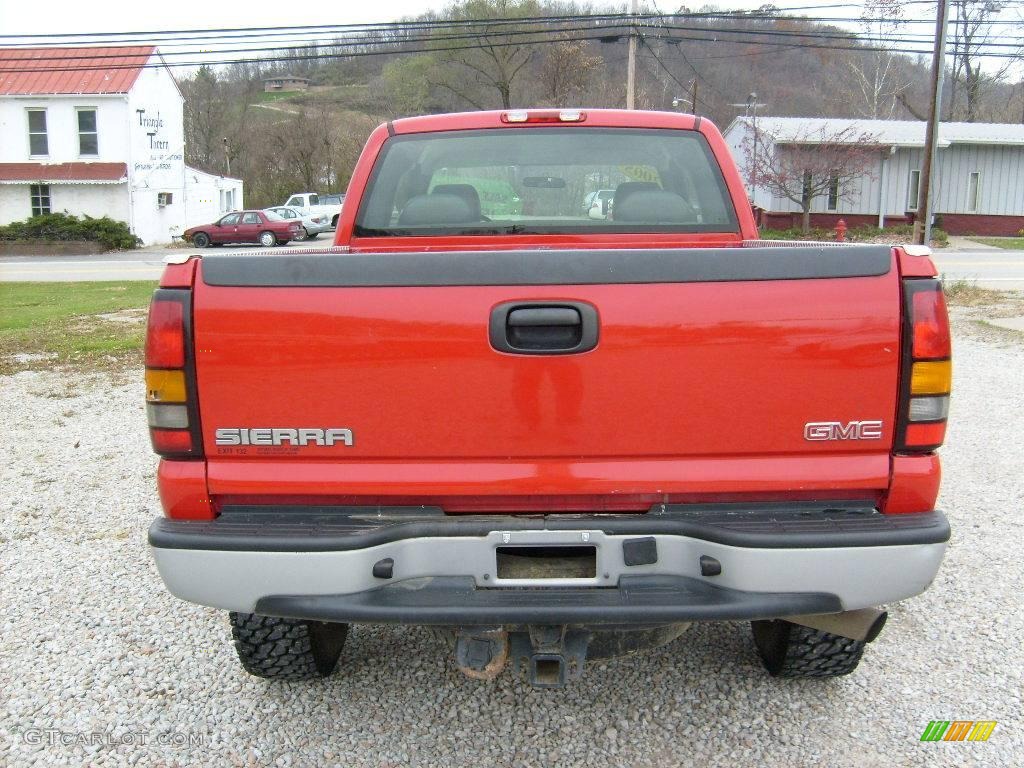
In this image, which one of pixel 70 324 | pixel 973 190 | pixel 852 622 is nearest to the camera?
pixel 852 622

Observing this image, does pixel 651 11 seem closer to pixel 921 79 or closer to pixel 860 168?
pixel 860 168

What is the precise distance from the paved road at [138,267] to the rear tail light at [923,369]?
17367 millimetres

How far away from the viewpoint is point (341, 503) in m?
2.58

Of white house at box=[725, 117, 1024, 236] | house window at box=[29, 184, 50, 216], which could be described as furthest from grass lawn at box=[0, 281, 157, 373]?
white house at box=[725, 117, 1024, 236]

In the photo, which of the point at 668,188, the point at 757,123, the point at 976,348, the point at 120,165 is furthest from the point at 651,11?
the point at 668,188

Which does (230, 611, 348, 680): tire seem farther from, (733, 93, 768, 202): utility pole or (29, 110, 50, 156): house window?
(29, 110, 50, 156): house window

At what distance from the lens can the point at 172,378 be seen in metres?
2.52

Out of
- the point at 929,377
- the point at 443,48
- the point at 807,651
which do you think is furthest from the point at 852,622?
the point at 443,48

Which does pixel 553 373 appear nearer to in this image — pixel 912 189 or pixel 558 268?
pixel 558 268

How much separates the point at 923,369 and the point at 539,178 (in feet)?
7.24

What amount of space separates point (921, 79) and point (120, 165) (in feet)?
147

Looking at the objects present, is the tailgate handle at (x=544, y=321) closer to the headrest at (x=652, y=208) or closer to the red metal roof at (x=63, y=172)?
the headrest at (x=652, y=208)

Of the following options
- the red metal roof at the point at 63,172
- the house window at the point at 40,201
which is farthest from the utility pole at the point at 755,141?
the house window at the point at 40,201

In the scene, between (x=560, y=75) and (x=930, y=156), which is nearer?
(x=930, y=156)
